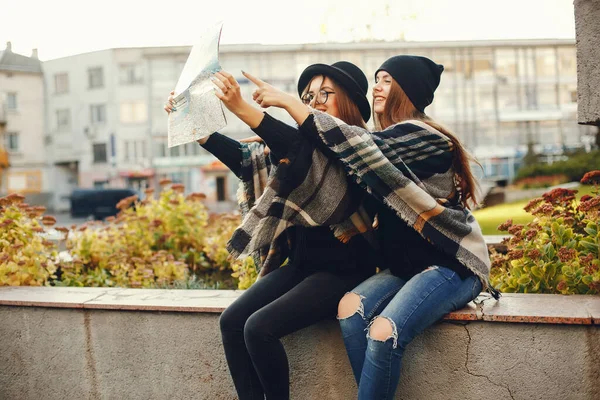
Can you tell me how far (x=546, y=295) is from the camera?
2.75 meters

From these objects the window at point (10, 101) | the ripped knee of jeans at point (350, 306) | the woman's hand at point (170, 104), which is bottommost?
the ripped knee of jeans at point (350, 306)

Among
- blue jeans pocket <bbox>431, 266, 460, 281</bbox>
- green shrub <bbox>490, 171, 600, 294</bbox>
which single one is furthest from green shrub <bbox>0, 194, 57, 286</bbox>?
green shrub <bbox>490, 171, 600, 294</bbox>

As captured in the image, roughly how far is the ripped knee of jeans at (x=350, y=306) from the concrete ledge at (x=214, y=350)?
0.26 metres

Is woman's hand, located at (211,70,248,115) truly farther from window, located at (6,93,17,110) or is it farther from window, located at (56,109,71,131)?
window, located at (6,93,17,110)

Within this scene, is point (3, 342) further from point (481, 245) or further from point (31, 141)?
point (31, 141)

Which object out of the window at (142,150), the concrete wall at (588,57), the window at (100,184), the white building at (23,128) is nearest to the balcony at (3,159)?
the white building at (23,128)

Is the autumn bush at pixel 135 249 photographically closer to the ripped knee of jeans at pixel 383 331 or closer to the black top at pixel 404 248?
the black top at pixel 404 248

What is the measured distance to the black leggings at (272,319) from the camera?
239 cm

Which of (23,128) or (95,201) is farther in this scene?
(23,128)

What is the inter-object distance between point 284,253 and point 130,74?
38.8 meters

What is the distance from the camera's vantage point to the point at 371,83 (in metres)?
38.6

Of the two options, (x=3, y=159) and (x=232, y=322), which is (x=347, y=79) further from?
(x=3, y=159)

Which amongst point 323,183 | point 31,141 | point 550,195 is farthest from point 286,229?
point 31,141

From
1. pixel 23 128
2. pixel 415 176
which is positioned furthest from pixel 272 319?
pixel 23 128
